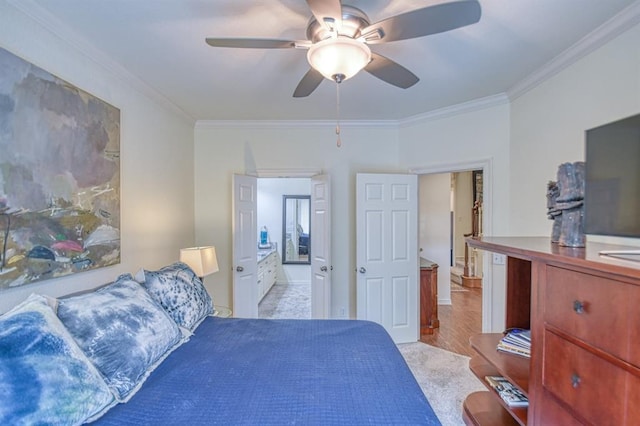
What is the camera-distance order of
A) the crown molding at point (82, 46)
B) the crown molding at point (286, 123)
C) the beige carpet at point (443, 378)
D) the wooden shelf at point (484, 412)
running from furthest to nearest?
the crown molding at point (286, 123) → the beige carpet at point (443, 378) → the wooden shelf at point (484, 412) → the crown molding at point (82, 46)

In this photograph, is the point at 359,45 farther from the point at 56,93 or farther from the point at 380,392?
the point at 56,93

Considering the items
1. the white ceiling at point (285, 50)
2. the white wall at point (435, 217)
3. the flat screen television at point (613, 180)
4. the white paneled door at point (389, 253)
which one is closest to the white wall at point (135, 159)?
the white ceiling at point (285, 50)

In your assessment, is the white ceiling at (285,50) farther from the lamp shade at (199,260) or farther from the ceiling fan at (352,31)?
the lamp shade at (199,260)

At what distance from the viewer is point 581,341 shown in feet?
3.41

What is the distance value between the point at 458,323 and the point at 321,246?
7.19 feet

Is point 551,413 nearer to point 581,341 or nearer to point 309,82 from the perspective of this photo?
point 581,341

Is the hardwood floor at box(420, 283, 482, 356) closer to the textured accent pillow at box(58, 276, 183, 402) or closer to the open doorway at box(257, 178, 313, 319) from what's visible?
the open doorway at box(257, 178, 313, 319)

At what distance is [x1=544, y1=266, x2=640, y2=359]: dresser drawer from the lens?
0.90 m

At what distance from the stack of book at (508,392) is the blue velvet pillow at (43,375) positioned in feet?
5.84

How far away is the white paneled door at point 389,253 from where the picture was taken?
3.40 metres

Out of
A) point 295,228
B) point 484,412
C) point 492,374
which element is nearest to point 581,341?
point 492,374

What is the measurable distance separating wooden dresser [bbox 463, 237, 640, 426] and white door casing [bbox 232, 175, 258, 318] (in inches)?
101

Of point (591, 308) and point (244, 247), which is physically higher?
point (591, 308)

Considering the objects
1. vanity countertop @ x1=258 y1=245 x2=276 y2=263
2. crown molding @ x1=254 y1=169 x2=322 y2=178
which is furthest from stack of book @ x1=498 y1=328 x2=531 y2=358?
vanity countertop @ x1=258 y1=245 x2=276 y2=263
